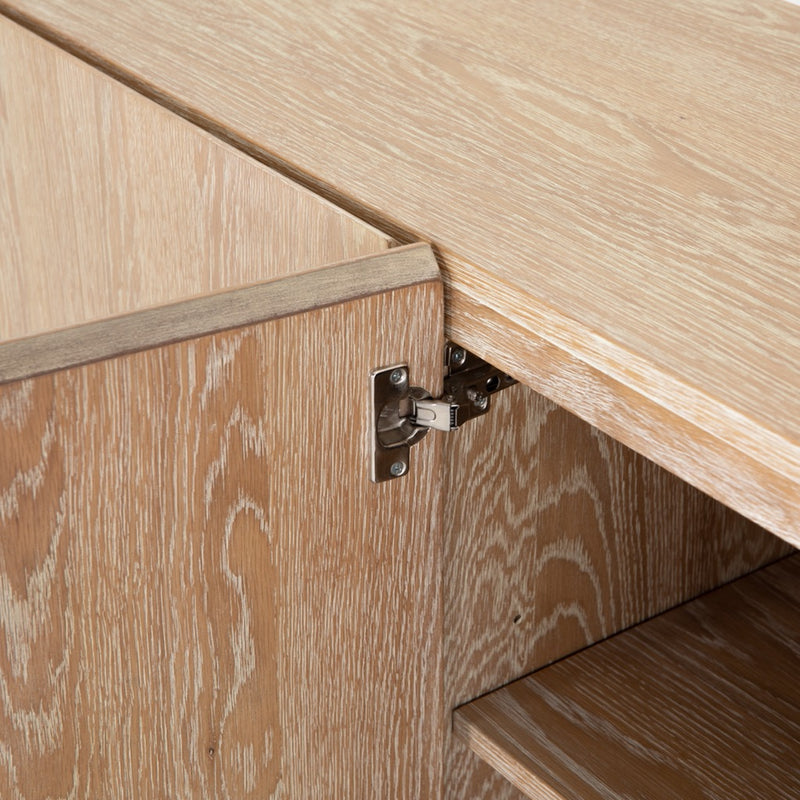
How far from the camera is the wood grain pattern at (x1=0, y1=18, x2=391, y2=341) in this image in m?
0.52

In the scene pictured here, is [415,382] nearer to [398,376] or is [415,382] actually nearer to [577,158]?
[398,376]

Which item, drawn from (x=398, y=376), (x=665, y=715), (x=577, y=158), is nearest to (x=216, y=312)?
(x=398, y=376)

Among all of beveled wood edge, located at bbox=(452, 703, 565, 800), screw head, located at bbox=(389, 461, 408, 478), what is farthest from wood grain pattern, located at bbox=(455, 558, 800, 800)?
screw head, located at bbox=(389, 461, 408, 478)

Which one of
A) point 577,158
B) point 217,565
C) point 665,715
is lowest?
point 665,715

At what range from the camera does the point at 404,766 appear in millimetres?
543

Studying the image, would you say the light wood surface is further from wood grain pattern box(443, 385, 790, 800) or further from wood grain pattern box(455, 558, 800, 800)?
wood grain pattern box(455, 558, 800, 800)

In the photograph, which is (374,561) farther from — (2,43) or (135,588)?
(2,43)

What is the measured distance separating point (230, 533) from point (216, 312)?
0.29ft

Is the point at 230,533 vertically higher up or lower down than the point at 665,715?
higher up

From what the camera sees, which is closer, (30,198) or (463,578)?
(463,578)

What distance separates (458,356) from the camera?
49 centimetres

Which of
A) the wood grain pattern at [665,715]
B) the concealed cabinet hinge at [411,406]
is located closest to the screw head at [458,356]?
the concealed cabinet hinge at [411,406]

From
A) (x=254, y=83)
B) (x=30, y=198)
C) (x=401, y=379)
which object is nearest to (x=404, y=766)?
(x=401, y=379)

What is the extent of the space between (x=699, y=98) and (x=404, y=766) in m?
0.35
